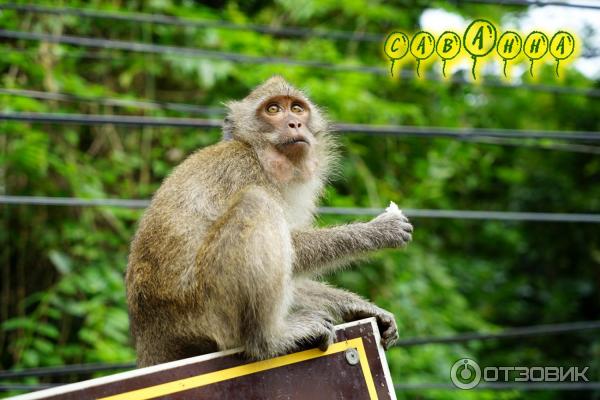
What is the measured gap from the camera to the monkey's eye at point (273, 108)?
12.9 feet

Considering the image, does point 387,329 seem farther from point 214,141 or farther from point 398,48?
point 214,141

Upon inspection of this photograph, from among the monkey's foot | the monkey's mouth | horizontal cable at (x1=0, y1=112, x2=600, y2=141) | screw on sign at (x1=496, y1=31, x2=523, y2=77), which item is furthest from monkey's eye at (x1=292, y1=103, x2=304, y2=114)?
screw on sign at (x1=496, y1=31, x2=523, y2=77)

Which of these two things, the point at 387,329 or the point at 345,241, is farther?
the point at 345,241

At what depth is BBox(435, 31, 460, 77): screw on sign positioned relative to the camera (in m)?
5.39

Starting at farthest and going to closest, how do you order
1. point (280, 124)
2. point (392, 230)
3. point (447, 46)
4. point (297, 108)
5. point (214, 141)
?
point (214, 141), point (447, 46), point (297, 108), point (280, 124), point (392, 230)

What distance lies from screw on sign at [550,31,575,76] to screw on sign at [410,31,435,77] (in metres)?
0.93

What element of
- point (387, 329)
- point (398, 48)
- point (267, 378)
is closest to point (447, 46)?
point (398, 48)

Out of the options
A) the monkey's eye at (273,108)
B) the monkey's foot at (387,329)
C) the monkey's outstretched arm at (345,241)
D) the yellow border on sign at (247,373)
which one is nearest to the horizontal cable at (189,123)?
the monkey's eye at (273,108)

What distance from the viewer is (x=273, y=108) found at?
3934mm

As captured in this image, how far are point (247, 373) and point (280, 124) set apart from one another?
61.8 inches

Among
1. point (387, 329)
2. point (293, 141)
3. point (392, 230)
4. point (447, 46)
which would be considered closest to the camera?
point (387, 329)

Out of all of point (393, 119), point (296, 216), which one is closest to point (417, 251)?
point (393, 119)

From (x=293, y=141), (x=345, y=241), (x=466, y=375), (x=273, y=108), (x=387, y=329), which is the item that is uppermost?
(x=273, y=108)

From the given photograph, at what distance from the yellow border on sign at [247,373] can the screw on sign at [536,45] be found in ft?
11.6
